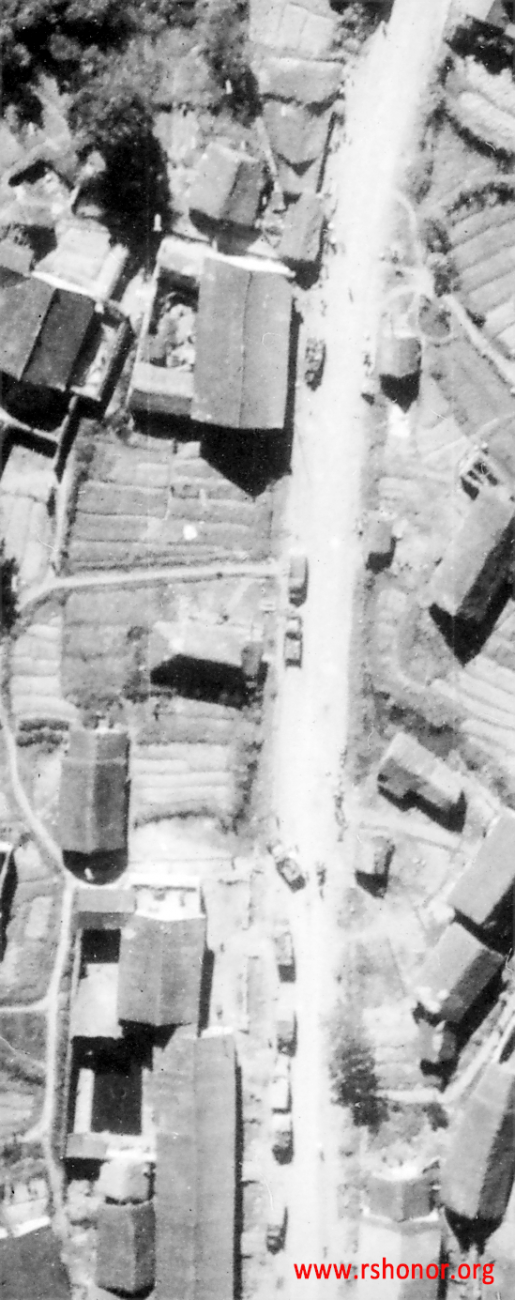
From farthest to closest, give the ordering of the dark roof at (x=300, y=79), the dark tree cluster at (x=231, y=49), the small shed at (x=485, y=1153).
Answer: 1. the dark roof at (x=300, y=79)
2. the dark tree cluster at (x=231, y=49)
3. the small shed at (x=485, y=1153)

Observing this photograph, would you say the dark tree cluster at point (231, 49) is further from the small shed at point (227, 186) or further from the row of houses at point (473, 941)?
the row of houses at point (473, 941)

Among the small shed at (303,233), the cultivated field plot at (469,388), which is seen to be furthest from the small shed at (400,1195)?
the small shed at (303,233)

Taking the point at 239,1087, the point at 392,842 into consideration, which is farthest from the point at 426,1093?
the point at 392,842

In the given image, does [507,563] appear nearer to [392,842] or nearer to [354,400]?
[354,400]

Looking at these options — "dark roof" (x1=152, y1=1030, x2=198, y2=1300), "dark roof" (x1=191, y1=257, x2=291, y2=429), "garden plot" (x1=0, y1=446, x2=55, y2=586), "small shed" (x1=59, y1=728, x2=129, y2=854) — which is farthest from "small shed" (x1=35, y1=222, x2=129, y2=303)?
"dark roof" (x1=152, y1=1030, x2=198, y2=1300)

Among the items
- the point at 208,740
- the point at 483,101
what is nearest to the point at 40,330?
the point at 208,740
